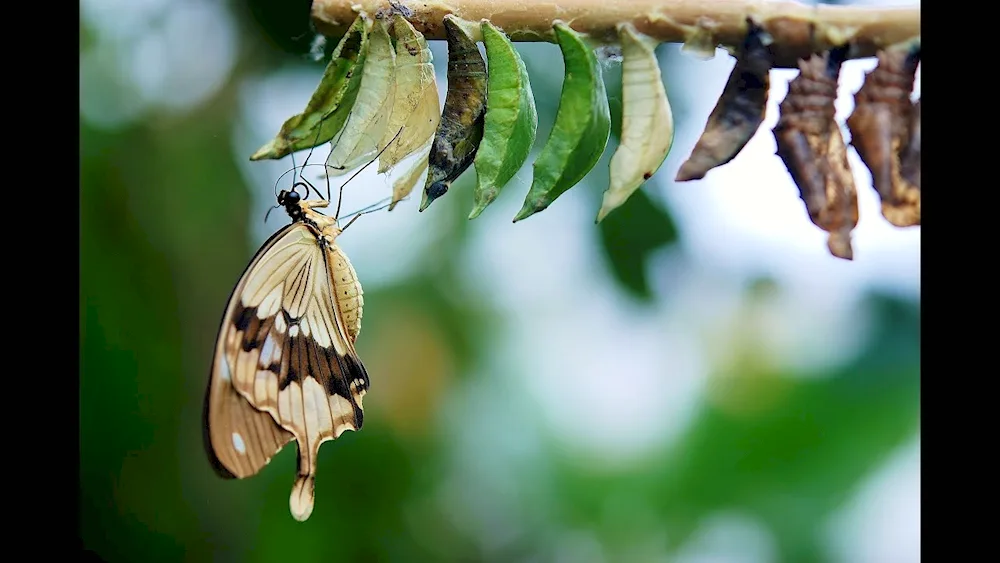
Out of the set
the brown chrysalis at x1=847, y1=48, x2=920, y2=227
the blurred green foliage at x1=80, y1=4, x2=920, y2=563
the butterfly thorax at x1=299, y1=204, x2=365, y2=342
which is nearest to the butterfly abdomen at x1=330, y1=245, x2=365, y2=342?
the butterfly thorax at x1=299, y1=204, x2=365, y2=342

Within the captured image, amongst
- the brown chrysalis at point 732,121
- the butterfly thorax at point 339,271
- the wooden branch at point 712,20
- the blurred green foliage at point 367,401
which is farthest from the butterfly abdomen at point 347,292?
the blurred green foliage at point 367,401

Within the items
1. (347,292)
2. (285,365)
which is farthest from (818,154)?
(285,365)

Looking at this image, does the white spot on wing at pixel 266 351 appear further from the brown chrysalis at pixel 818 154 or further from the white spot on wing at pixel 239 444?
the brown chrysalis at pixel 818 154

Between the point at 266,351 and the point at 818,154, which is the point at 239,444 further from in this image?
the point at 818,154

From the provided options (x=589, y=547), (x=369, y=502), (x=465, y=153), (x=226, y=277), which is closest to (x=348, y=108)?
(x=465, y=153)

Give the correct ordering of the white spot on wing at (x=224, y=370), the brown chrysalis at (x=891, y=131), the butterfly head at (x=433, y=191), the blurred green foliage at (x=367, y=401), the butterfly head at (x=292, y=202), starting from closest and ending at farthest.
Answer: the brown chrysalis at (x=891, y=131) < the butterfly head at (x=433, y=191) < the white spot on wing at (x=224, y=370) < the butterfly head at (x=292, y=202) < the blurred green foliage at (x=367, y=401)

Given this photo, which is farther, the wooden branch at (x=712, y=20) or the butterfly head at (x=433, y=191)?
the butterfly head at (x=433, y=191)

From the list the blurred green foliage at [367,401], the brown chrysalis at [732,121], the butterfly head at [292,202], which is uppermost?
the brown chrysalis at [732,121]

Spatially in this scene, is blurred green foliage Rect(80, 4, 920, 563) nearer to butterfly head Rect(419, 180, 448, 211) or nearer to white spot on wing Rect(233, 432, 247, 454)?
white spot on wing Rect(233, 432, 247, 454)
